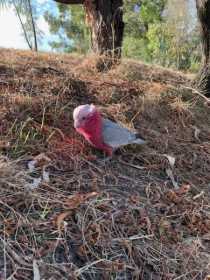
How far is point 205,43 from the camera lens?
3891 mm

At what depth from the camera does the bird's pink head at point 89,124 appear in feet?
7.63

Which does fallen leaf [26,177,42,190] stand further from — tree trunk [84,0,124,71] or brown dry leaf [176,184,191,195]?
tree trunk [84,0,124,71]

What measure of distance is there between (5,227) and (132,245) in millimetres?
512

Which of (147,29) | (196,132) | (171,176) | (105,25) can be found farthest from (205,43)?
(147,29)

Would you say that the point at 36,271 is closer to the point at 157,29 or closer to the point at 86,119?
the point at 86,119

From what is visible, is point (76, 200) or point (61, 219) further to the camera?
point (76, 200)

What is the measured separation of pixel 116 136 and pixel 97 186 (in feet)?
1.26

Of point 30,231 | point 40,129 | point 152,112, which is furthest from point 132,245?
point 152,112

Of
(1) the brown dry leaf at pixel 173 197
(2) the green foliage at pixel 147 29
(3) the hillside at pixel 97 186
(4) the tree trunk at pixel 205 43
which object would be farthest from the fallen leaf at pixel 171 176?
(2) the green foliage at pixel 147 29

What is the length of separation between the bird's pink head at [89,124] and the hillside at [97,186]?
0.06m

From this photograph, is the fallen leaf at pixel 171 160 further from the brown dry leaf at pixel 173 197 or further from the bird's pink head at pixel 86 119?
the bird's pink head at pixel 86 119

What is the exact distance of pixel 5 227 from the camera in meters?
1.72

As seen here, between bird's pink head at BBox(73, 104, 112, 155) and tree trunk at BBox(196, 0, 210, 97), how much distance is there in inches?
66.6

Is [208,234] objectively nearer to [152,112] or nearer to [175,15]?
[152,112]
